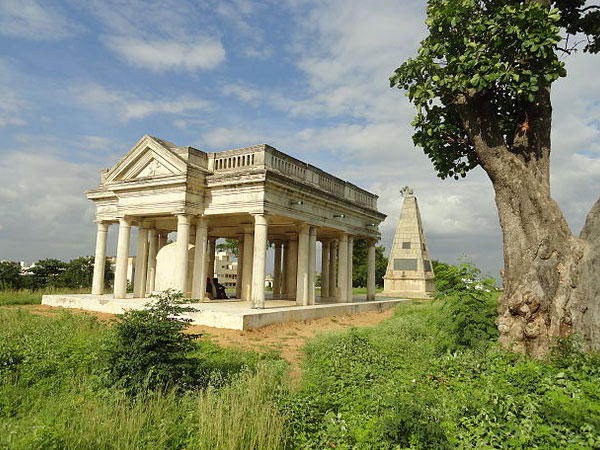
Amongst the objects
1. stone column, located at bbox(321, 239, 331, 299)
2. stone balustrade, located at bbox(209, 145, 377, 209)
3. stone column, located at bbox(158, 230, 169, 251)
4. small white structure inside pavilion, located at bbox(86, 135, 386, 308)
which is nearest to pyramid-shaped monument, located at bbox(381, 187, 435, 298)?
stone column, located at bbox(321, 239, 331, 299)

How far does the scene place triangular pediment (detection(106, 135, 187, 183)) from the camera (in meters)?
15.5

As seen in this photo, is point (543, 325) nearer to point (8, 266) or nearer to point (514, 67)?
point (514, 67)

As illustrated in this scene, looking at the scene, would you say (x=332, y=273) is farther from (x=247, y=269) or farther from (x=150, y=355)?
(x=150, y=355)

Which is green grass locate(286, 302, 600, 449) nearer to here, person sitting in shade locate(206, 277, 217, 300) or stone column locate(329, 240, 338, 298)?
person sitting in shade locate(206, 277, 217, 300)

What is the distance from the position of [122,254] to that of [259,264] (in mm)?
6609

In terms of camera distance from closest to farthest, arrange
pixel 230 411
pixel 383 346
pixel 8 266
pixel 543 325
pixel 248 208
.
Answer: pixel 230 411, pixel 543 325, pixel 383 346, pixel 248 208, pixel 8 266

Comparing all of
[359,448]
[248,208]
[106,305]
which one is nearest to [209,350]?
[359,448]

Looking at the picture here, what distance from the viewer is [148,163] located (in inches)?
651

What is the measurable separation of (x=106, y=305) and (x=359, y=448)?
14167 mm

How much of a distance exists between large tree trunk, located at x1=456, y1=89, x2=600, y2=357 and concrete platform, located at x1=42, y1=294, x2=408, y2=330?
23.1 feet

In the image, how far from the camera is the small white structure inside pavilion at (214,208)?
49.2 ft

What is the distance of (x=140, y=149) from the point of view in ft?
54.2

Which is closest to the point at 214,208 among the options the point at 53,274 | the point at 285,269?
the point at 285,269

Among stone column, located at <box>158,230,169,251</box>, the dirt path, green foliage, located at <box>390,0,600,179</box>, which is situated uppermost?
green foliage, located at <box>390,0,600,179</box>
